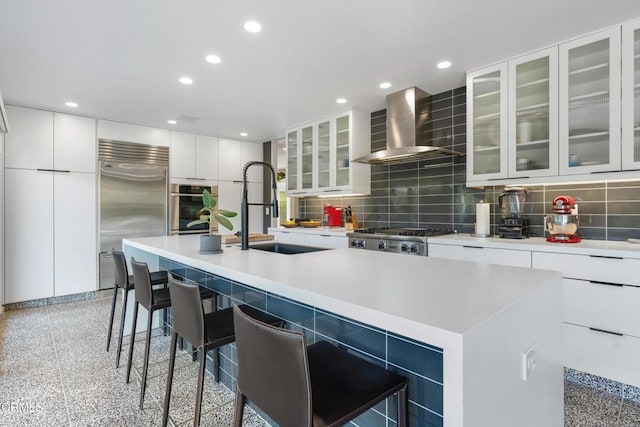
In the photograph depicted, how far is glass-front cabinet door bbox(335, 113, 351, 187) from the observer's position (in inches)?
159

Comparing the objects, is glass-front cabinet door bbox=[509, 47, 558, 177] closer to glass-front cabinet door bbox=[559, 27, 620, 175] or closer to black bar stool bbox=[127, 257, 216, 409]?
glass-front cabinet door bbox=[559, 27, 620, 175]

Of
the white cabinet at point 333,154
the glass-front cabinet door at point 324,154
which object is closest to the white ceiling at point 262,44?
the white cabinet at point 333,154

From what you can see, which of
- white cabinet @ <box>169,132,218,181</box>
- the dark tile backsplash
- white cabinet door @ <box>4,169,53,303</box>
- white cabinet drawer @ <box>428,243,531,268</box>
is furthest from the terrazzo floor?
white cabinet @ <box>169,132,218,181</box>

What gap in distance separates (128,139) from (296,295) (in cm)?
439

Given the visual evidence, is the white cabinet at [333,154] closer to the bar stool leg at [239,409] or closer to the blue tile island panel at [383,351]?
the blue tile island panel at [383,351]

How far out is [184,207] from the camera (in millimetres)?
4906

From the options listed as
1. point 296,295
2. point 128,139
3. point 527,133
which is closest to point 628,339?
point 527,133

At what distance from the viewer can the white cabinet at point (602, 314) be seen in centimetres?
195

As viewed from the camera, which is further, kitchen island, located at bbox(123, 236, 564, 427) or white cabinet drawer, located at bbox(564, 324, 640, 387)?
white cabinet drawer, located at bbox(564, 324, 640, 387)

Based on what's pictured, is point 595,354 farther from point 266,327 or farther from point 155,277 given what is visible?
point 155,277

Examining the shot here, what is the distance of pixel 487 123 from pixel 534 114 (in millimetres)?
351

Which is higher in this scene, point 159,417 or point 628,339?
point 628,339

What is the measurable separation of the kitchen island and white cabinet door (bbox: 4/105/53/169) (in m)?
3.63

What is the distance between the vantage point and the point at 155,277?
8.31ft
